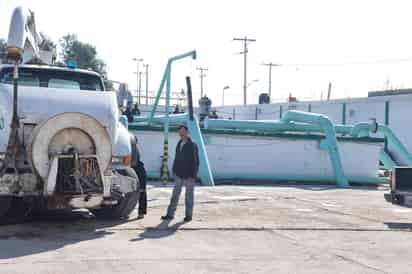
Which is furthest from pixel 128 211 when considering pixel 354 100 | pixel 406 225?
pixel 354 100

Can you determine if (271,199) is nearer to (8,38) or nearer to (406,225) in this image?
(406,225)

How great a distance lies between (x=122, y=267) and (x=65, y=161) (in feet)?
9.12

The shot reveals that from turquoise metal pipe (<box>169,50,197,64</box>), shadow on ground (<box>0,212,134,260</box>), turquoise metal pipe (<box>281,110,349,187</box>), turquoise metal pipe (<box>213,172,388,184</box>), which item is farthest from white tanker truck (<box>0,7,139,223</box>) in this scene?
turquoise metal pipe (<box>281,110,349,187</box>)

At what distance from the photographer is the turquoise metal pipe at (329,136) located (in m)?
25.3

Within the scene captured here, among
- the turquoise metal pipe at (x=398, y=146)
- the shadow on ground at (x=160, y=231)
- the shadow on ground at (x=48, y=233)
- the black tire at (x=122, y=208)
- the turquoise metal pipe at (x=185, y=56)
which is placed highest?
the turquoise metal pipe at (x=185, y=56)

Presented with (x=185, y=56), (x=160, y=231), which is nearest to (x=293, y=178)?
(x=185, y=56)

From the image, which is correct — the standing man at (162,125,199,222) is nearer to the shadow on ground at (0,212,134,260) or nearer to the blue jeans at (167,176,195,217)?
the blue jeans at (167,176,195,217)

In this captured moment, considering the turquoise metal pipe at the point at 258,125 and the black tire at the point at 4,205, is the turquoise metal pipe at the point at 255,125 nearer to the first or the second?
the turquoise metal pipe at the point at 258,125

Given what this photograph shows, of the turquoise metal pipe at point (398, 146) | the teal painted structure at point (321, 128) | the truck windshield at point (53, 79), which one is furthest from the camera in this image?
the turquoise metal pipe at point (398, 146)

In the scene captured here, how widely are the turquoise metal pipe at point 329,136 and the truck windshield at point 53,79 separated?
15.1 m

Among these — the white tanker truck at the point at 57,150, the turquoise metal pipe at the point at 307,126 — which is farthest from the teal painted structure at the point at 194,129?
the white tanker truck at the point at 57,150

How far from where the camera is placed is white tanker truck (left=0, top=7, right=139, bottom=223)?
32.0ft

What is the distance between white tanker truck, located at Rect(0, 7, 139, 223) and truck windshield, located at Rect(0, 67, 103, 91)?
0.61 meters

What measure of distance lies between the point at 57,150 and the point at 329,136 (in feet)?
57.7
